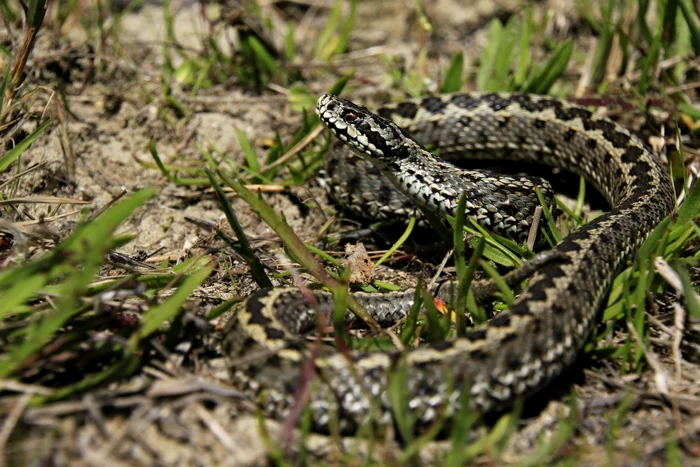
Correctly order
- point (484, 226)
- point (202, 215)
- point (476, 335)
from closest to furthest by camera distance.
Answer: point (476, 335) < point (484, 226) < point (202, 215)

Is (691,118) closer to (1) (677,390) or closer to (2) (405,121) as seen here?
(2) (405,121)

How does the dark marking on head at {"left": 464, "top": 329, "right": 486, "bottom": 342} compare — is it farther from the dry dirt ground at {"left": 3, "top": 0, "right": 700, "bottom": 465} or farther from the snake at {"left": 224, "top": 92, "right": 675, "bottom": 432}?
the dry dirt ground at {"left": 3, "top": 0, "right": 700, "bottom": 465}

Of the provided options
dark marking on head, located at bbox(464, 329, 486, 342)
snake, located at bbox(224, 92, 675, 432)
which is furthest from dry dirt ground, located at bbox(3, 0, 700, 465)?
dark marking on head, located at bbox(464, 329, 486, 342)

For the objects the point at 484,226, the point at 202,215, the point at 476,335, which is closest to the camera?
the point at 476,335

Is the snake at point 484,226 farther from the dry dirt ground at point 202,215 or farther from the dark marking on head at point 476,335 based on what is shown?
the dry dirt ground at point 202,215

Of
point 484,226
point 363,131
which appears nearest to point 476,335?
point 484,226

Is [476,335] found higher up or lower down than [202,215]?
higher up

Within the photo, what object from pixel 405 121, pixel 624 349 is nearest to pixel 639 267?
pixel 624 349

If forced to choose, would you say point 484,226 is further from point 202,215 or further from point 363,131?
point 202,215
